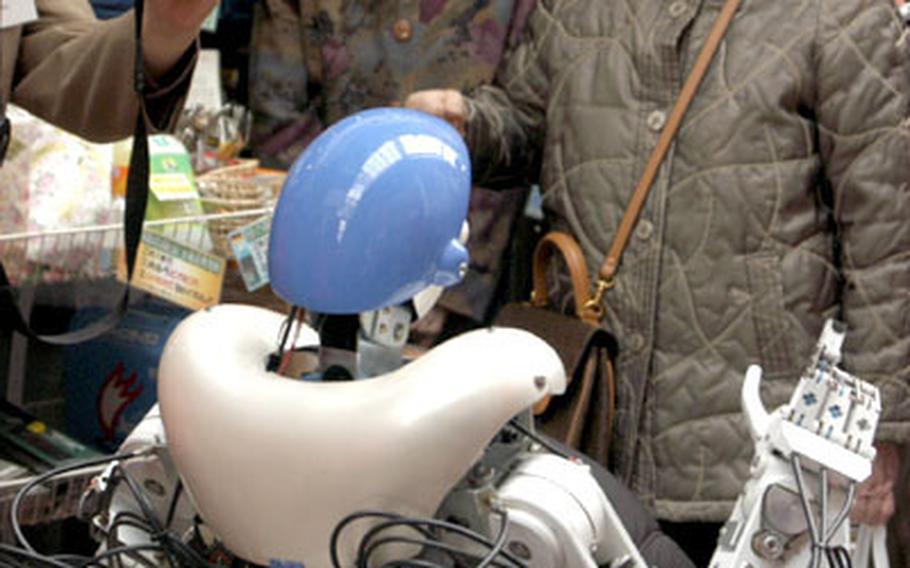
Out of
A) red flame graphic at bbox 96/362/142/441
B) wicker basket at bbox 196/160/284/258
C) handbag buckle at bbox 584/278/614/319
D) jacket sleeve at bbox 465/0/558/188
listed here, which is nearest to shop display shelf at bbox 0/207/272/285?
wicker basket at bbox 196/160/284/258

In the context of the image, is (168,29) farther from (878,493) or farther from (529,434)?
(878,493)

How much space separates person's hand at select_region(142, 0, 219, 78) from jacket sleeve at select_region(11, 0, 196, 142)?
2 cm

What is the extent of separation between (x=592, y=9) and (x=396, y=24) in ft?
0.99

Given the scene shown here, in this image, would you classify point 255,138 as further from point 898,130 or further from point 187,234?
point 898,130

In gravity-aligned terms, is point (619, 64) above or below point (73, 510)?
above

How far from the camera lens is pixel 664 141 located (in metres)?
1.66

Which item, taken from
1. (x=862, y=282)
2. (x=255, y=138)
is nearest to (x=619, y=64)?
(x=862, y=282)

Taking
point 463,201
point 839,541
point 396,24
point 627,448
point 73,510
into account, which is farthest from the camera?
point 396,24

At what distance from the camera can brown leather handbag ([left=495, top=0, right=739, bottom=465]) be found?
165cm

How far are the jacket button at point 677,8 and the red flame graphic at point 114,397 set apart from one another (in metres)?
0.85

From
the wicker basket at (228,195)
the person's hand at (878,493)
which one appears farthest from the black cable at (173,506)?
the person's hand at (878,493)

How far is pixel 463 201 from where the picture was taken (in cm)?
81

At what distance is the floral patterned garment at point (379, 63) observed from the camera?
74.6 inches

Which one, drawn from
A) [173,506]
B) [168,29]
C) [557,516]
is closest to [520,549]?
[557,516]
